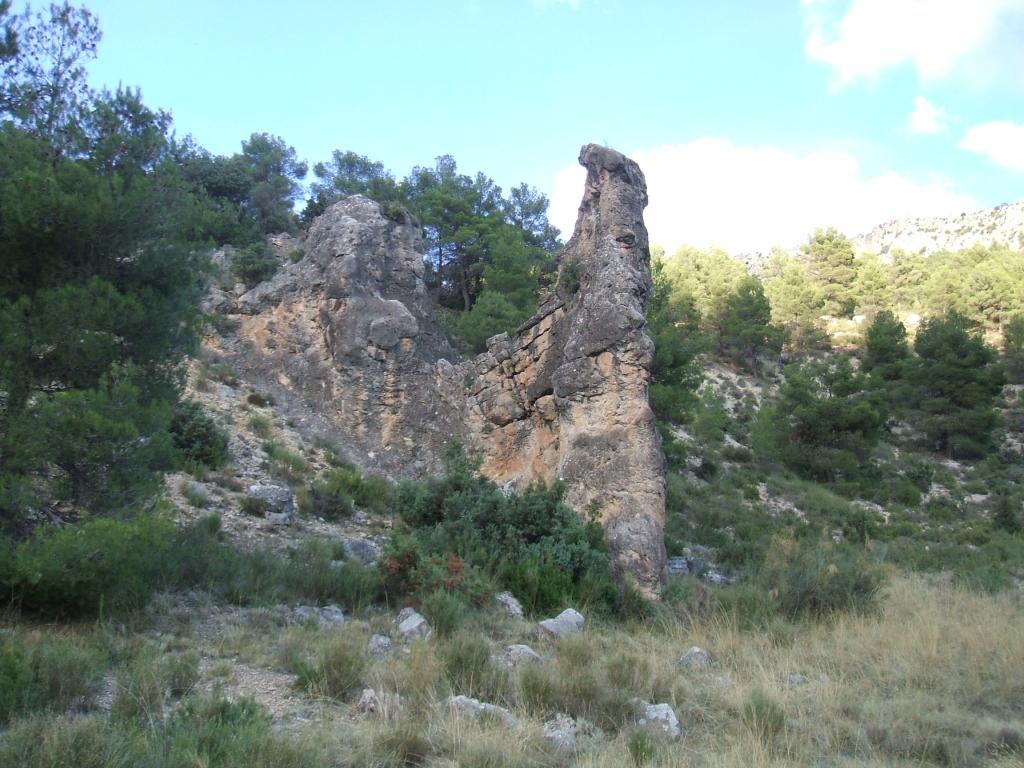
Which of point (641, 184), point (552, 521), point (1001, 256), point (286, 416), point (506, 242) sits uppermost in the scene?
point (1001, 256)

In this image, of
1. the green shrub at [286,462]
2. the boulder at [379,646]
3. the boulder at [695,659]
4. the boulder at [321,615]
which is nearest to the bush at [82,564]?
the boulder at [321,615]

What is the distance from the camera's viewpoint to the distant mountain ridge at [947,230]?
89.1 m

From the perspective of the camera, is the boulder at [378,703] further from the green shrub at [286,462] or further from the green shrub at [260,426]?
the green shrub at [260,426]

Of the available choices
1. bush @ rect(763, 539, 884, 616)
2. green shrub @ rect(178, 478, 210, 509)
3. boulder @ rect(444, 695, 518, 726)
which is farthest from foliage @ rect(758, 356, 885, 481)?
boulder @ rect(444, 695, 518, 726)

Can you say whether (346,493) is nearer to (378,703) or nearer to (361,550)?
(361,550)

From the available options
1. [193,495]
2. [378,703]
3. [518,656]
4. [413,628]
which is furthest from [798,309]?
[378,703]

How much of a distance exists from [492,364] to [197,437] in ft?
17.5

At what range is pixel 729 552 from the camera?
14586 millimetres

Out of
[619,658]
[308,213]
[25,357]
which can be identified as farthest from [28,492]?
[308,213]

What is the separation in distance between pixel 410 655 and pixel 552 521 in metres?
4.26

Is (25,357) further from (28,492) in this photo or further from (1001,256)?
(1001,256)

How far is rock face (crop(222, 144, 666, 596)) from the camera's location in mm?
10914

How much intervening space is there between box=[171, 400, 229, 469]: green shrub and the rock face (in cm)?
288

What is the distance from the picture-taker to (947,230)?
9950cm
